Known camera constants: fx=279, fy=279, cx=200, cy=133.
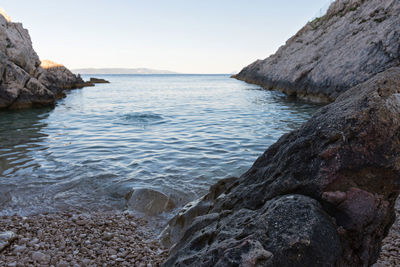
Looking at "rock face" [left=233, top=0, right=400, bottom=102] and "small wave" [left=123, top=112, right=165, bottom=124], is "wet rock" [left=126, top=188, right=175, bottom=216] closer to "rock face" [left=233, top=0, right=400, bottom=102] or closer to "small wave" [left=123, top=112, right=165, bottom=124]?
"small wave" [left=123, top=112, right=165, bottom=124]

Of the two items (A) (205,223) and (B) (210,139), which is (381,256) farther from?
(B) (210,139)

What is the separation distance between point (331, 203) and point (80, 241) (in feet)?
10.5

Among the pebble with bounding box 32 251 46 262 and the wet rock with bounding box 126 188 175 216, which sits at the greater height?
the pebble with bounding box 32 251 46 262

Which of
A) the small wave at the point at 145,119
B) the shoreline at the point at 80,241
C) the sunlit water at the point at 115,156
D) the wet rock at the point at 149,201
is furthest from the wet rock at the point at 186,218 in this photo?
the small wave at the point at 145,119

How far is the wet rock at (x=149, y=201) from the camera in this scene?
5.07m

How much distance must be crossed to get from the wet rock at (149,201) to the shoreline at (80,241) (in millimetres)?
340

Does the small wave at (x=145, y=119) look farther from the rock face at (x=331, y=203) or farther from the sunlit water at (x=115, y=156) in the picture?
the rock face at (x=331, y=203)

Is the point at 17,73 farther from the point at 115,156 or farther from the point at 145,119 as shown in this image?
the point at 115,156

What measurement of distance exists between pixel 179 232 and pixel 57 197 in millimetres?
2759

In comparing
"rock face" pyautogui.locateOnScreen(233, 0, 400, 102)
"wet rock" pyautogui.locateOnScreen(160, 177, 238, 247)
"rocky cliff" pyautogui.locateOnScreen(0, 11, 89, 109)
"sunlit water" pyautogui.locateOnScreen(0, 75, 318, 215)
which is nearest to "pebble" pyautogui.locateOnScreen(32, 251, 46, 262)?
"wet rock" pyautogui.locateOnScreen(160, 177, 238, 247)

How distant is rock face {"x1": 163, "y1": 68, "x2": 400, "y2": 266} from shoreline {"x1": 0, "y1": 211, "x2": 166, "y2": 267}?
110cm

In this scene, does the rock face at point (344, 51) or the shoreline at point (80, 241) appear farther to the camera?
the rock face at point (344, 51)

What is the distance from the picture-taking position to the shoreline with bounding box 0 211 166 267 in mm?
3334

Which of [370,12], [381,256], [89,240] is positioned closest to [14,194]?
[89,240]
